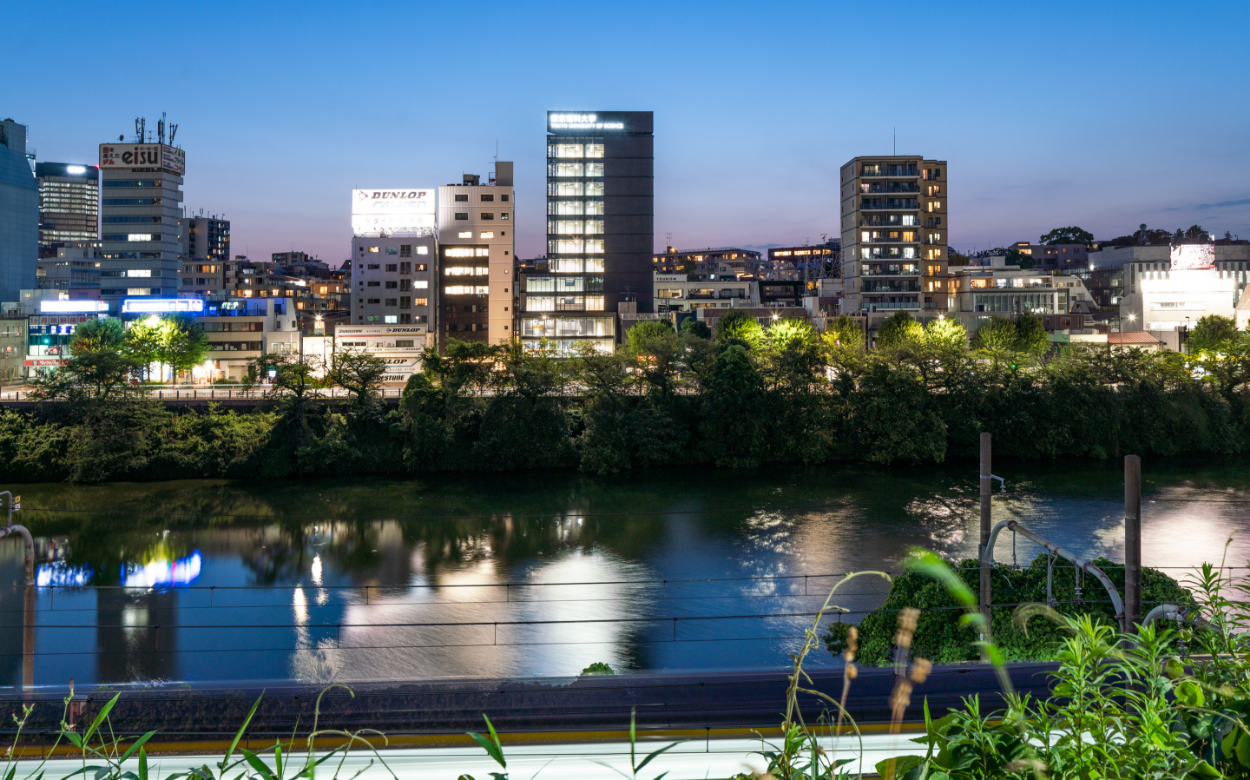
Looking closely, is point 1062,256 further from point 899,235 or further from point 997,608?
point 997,608

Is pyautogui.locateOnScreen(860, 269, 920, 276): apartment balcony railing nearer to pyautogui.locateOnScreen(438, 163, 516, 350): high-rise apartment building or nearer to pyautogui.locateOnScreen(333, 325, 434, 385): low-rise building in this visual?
pyautogui.locateOnScreen(438, 163, 516, 350): high-rise apartment building

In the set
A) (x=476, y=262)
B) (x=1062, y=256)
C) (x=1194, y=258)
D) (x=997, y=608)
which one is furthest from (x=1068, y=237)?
(x=997, y=608)

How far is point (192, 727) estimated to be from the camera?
14.0 ft

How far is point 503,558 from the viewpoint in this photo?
13.8 meters

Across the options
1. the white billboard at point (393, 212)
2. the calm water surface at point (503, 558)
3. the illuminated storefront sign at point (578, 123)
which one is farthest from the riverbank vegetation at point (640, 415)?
the illuminated storefront sign at point (578, 123)

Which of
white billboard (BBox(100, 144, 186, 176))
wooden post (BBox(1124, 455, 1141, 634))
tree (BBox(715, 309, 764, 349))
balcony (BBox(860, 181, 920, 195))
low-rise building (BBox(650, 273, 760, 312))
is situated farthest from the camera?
low-rise building (BBox(650, 273, 760, 312))

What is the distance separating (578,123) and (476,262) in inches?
380

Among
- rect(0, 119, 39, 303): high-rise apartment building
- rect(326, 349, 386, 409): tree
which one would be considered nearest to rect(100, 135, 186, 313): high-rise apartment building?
rect(0, 119, 39, 303): high-rise apartment building

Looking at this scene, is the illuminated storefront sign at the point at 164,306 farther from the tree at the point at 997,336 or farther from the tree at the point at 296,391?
the tree at the point at 997,336

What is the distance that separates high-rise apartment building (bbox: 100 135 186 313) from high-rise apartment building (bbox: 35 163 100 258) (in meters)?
49.2

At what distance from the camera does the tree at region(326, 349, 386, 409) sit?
73.1 ft

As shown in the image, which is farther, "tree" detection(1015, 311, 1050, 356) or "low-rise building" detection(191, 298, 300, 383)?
"low-rise building" detection(191, 298, 300, 383)

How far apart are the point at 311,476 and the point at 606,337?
22.4 meters

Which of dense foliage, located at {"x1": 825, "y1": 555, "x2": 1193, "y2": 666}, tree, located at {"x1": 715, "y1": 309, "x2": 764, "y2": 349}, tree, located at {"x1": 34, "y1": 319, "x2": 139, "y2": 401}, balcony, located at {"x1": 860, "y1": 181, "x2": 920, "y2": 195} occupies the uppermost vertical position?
balcony, located at {"x1": 860, "y1": 181, "x2": 920, "y2": 195}
